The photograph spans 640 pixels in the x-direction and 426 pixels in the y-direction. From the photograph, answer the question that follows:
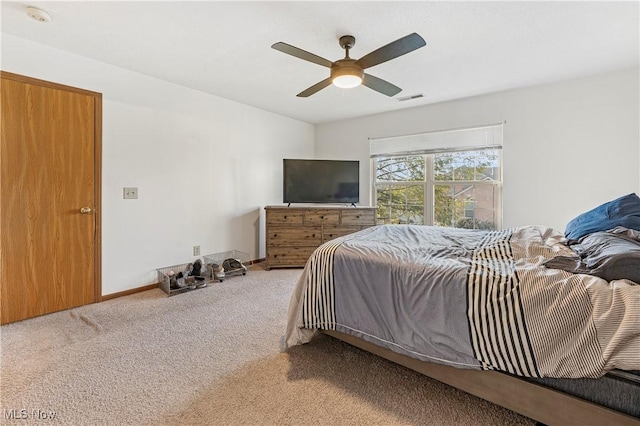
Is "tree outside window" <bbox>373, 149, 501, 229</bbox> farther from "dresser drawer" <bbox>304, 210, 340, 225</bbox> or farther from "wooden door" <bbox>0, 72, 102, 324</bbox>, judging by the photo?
"wooden door" <bbox>0, 72, 102, 324</bbox>

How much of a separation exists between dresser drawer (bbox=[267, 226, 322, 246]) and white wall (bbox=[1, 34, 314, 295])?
498 millimetres

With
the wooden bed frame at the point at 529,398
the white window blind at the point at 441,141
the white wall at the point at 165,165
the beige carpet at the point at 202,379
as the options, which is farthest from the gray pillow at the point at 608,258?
the white wall at the point at 165,165

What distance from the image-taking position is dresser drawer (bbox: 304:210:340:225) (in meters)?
4.05

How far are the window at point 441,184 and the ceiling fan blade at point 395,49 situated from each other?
2.39 m

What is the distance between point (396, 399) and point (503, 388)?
1.71ft

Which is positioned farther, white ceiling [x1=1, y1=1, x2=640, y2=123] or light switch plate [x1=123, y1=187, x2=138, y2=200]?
light switch plate [x1=123, y1=187, x2=138, y2=200]

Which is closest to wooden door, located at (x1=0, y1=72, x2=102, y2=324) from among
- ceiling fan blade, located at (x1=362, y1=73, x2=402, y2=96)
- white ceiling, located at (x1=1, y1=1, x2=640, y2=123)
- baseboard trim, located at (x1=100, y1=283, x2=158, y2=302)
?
baseboard trim, located at (x1=100, y1=283, x2=158, y2=302)

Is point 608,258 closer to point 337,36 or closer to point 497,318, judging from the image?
point 497,318

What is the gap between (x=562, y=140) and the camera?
10.5ft

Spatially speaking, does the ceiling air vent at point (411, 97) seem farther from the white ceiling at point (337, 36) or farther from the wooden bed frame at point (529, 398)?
the wooden bed frame at point (529, 398)

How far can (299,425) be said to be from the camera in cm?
133

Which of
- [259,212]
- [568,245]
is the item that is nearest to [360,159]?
[259,212]

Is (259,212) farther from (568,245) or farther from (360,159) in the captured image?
(568,245)

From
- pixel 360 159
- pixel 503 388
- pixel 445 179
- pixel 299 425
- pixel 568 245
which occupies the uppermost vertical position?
pixel 360 159
